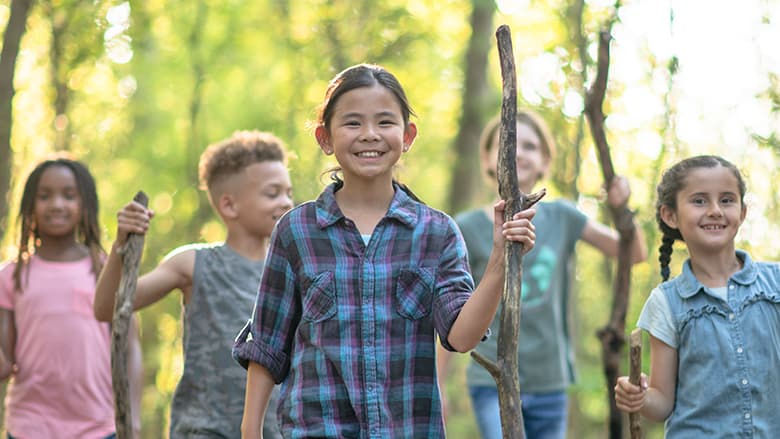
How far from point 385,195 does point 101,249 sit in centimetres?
279

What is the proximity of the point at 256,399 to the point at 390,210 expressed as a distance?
85 centimetres

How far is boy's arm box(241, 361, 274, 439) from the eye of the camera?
3.91 metres

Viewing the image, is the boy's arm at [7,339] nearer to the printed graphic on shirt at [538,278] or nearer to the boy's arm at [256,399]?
the boy's arm at [256,399]

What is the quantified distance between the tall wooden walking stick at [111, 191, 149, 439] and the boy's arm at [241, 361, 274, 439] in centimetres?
121

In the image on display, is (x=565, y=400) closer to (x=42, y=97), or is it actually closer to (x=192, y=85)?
(x=42, y=97)

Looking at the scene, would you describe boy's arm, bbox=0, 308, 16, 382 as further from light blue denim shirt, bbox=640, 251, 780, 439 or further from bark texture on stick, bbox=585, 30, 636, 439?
light blue denim shirt, bbox=640, 251, 780, 439

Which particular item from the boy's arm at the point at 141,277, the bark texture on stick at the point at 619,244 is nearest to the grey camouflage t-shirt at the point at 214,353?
the boy's arm at the point at 141,277

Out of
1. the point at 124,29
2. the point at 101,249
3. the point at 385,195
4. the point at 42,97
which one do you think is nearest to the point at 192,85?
the point at 42,97

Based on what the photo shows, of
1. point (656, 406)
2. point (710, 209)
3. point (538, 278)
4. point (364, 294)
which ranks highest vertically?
point (710, 209)

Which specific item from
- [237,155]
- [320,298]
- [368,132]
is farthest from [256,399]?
[237,155]

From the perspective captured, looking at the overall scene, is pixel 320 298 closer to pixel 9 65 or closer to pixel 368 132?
pixel 368 132

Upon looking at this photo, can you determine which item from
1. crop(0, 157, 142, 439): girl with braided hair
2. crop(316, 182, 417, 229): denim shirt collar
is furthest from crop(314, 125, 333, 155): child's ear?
crop(0, 157, 142, 439): girl with braided hair

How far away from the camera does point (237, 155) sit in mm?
5785

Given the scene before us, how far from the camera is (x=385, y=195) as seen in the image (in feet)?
13.1
